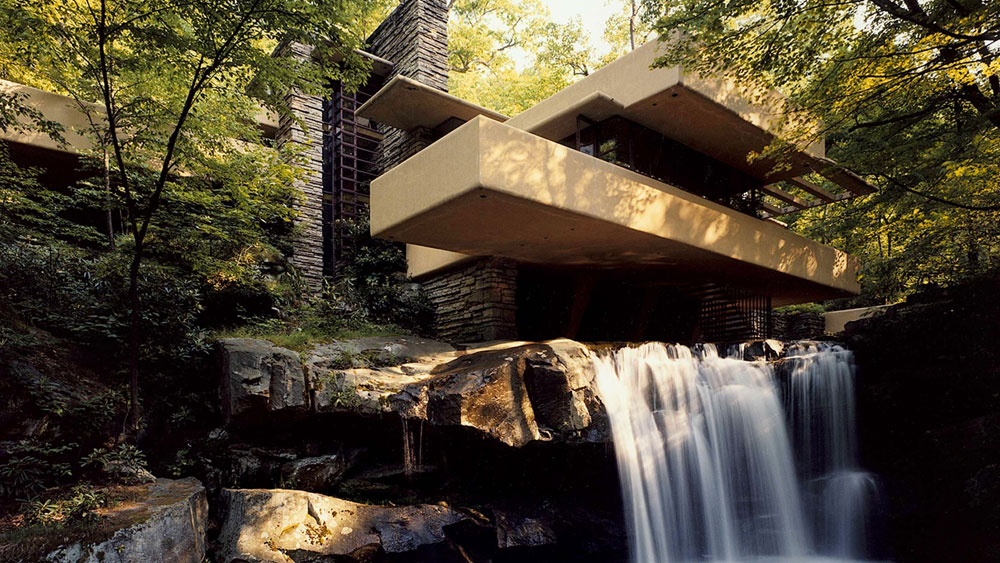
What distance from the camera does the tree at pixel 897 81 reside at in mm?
7840

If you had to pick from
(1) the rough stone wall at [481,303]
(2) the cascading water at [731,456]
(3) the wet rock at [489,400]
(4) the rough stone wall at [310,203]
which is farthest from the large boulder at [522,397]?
(4) the rough stone wall at [310,203]

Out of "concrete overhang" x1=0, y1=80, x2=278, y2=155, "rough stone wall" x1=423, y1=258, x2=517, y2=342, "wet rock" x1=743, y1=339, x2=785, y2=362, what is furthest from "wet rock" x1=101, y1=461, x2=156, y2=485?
"wet rock" x1=743, y1=339, x2=785, y2=362

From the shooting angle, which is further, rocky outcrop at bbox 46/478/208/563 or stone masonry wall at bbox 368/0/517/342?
stone masonry wall at bbox 368/0/517/342

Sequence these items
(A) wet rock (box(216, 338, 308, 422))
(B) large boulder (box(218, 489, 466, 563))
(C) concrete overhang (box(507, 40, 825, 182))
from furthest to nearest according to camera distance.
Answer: (C) concrete overhang (box(507, 40, 825, 182)) < (A) wet rock (box(216, 338, 308, 422)) < (B) large boulder (box(218, 489, 466, 563))

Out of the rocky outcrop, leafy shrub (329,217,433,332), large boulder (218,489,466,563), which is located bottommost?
large boulder (218,489,466,563)

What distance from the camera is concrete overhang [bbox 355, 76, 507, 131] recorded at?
10748 mm

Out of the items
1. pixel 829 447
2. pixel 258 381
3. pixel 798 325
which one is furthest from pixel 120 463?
pixel 798 325

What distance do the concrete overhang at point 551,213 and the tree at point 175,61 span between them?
1.87m

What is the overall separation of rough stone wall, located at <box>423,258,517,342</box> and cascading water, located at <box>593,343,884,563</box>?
7.98ft

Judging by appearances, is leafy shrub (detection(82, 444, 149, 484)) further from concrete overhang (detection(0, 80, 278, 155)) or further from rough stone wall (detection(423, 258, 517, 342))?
concrete overhang (detection(0, 80, 278, 155))

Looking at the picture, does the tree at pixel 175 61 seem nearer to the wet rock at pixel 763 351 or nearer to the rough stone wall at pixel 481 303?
the rough stone wall at pixel 481 303

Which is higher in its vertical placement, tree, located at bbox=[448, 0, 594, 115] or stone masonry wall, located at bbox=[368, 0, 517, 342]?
tree, located at bbox=[448, 0, 594, 115]

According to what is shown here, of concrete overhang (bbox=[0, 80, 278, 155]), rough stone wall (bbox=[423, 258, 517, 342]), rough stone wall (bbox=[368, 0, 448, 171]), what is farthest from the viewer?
rough stone wall (bbox=[368, 0, 448, 171])

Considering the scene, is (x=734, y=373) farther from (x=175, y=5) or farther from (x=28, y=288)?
(x=28, y=288)
